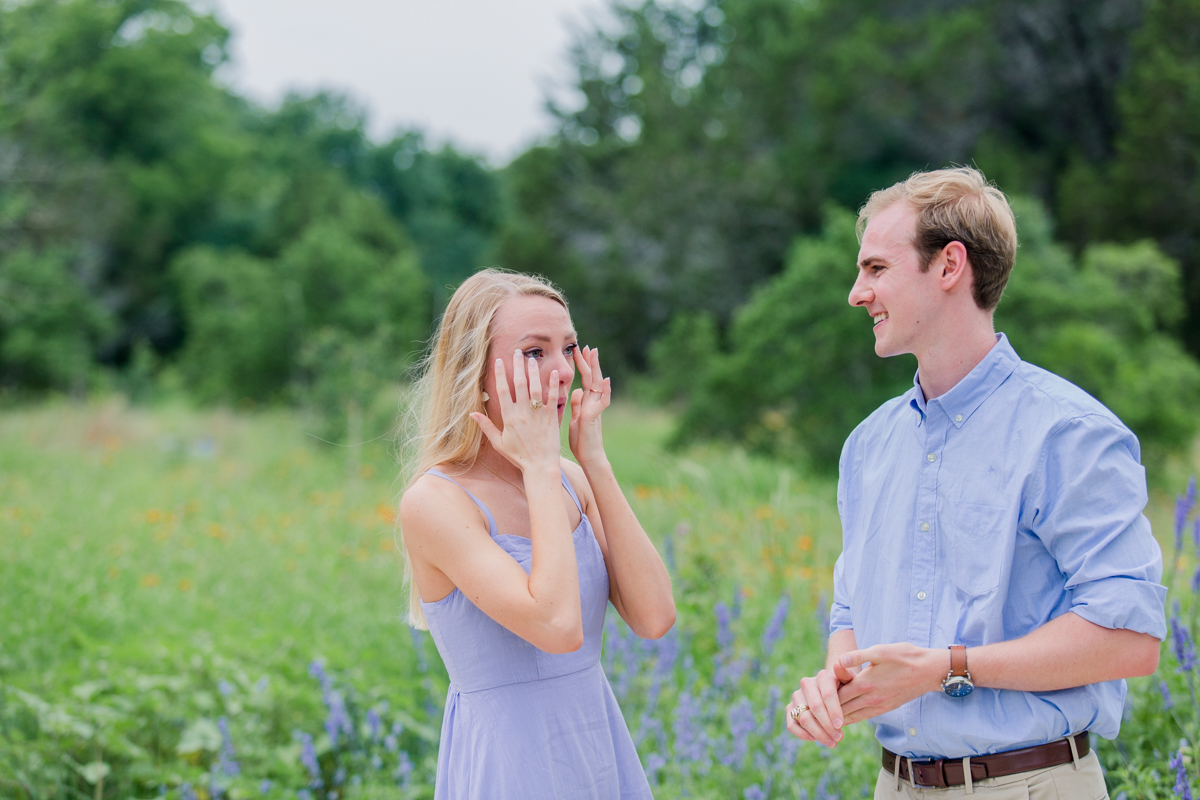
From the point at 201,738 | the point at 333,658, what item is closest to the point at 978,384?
the point at 201,738

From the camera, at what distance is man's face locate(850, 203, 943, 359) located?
69.7 inches

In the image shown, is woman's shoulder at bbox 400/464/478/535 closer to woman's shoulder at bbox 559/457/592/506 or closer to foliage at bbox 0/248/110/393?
woman's shoulder at bbox 559/457/592/506

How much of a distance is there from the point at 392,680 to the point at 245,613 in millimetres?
1979

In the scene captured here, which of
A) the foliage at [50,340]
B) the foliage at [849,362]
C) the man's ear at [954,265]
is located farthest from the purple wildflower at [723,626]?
the foliage at [50,340]

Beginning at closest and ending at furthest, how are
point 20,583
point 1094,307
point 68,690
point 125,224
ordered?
point 68,690 → point 20,583 → point 1094,307 → point 125,224

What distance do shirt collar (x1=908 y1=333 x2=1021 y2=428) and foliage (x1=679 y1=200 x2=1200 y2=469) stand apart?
8049 mm

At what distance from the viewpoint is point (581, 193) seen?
2427 centimetres

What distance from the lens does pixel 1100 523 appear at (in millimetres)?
1527

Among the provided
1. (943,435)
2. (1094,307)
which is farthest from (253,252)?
(943,435)

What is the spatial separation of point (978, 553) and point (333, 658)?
3099mm

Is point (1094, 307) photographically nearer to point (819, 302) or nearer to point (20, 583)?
point (819, 302)

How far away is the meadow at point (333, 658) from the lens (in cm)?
290

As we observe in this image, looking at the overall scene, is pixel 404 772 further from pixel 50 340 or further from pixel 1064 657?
pixel 50 340

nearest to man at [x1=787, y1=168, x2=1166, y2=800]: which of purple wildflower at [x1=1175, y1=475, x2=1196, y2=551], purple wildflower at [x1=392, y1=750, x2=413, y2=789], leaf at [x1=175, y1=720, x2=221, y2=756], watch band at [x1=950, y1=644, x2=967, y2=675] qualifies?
watch band at [x1=950, y1=644, x2=967, y2=675]
